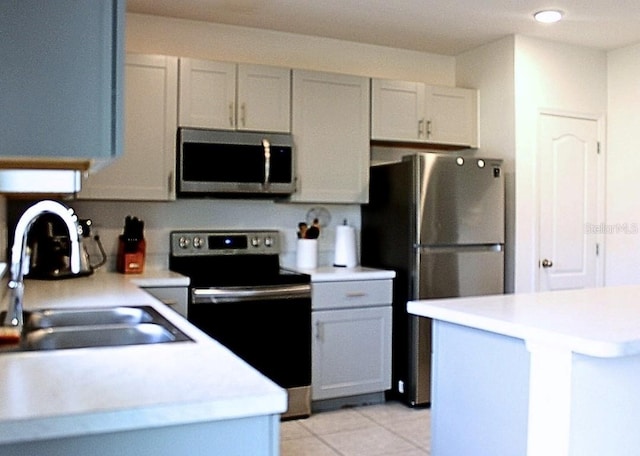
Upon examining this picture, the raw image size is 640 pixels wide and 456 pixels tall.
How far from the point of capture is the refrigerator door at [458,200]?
383cm

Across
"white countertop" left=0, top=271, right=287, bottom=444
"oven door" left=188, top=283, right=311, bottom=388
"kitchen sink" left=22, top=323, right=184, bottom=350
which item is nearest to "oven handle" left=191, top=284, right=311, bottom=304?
"oven door" left=188, top=283, right=311, bottom=388

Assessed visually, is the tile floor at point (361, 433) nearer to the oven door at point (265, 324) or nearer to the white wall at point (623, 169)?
the oven door at point (265, 324)

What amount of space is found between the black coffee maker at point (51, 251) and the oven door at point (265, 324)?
25.9 inches

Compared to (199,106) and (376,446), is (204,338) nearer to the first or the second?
(376,446)

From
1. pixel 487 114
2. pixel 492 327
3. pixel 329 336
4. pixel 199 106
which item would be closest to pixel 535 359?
pixel 492 327

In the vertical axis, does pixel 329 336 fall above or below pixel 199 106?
below

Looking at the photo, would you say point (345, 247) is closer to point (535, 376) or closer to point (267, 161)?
point (267, 161)

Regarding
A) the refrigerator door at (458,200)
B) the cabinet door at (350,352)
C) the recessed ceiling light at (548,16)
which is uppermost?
the recessed ceiling light at (548,16)

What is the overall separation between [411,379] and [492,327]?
1.99 m

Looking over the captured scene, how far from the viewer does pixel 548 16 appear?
379 cm

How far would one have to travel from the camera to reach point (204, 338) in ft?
5.60

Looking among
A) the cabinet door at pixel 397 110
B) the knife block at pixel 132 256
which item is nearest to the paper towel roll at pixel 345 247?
the cabinet door at pixel 397 110

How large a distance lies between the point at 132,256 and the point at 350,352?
1382 millimetres

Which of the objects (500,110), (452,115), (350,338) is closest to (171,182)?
(350,338)
